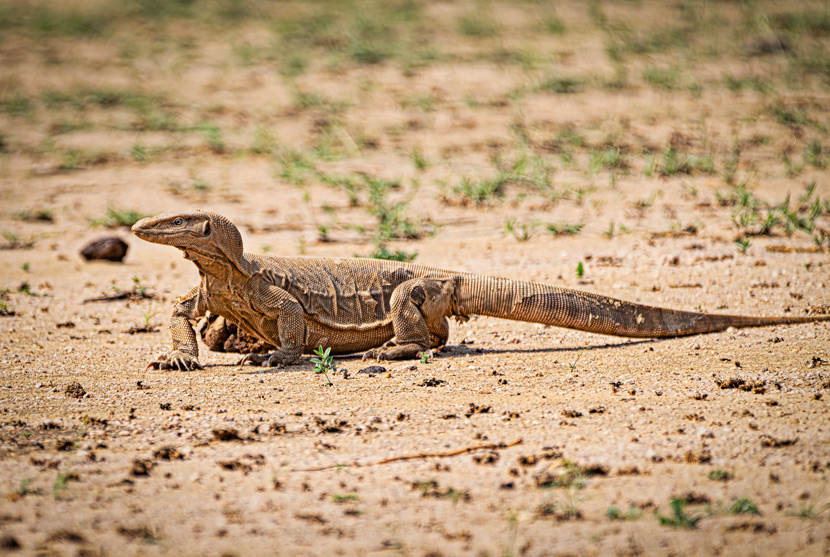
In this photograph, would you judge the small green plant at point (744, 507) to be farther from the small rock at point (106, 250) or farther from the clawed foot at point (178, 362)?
the small rock at point (106, 250)

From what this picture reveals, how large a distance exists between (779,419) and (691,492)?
1.02m

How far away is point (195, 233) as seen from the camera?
6.00 metres

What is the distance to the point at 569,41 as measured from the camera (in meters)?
16.5

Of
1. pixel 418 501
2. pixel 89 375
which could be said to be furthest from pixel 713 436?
pixel 89 375

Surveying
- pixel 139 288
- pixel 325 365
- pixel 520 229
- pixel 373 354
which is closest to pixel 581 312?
pixel 373 354

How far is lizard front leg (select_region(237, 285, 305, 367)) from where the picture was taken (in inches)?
245

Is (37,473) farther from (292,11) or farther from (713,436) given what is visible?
(292,11)

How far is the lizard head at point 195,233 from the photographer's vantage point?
19.4 ft

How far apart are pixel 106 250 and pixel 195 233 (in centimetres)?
365

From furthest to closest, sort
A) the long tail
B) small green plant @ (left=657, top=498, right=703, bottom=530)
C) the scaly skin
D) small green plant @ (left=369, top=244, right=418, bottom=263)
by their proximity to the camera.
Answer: small green plant @ (left=369, top=244, right=418, bottom=263), the long tail, the scaly skin, small green plant @ (left=657, top=498, right=703, bottom=530)

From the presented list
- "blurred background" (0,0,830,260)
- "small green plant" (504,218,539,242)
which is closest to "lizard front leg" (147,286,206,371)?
"blurred background" (0,0,830,260)

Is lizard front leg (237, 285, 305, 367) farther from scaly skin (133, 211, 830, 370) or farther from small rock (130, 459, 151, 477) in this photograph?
small rock (130, 459, 151, 477)

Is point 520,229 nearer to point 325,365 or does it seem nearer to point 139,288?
point 139,288

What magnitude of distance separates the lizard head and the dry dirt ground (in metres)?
0.76
